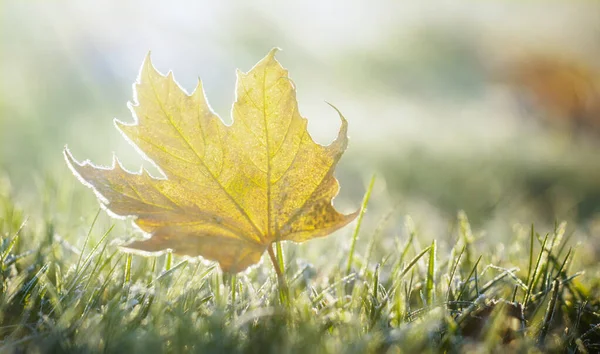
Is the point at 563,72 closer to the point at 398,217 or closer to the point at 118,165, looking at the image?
the point at 398,217

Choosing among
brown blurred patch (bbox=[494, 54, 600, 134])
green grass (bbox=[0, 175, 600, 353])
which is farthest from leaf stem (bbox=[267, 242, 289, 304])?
brown blurred patch (bbox=[494, 54, 600, 134])

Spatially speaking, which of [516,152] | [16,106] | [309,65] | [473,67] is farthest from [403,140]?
[473,67]

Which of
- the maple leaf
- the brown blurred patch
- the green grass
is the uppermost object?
the brown blurred patch

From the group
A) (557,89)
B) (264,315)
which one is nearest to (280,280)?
(264,315)

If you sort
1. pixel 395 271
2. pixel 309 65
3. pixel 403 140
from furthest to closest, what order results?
pixel 309 65, pixel 403 140, pixel 395 271

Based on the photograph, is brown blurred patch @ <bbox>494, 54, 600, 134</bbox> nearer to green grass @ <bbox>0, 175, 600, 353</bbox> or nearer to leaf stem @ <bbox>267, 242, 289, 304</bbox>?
green grass @ <bbox>0, 175, 600, 353</bbox>

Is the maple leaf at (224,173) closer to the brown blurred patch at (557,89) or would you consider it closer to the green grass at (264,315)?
the green grass at (264,315)

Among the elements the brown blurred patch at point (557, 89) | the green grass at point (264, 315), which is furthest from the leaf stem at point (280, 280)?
the brown blurred patch at point (557, 89)

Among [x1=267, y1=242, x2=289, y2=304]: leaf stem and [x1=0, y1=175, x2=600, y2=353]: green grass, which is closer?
[x1=0, y1=175, x2=600, y2=353]: green grass

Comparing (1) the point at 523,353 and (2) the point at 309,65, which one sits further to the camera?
(2) the point at 309,65
